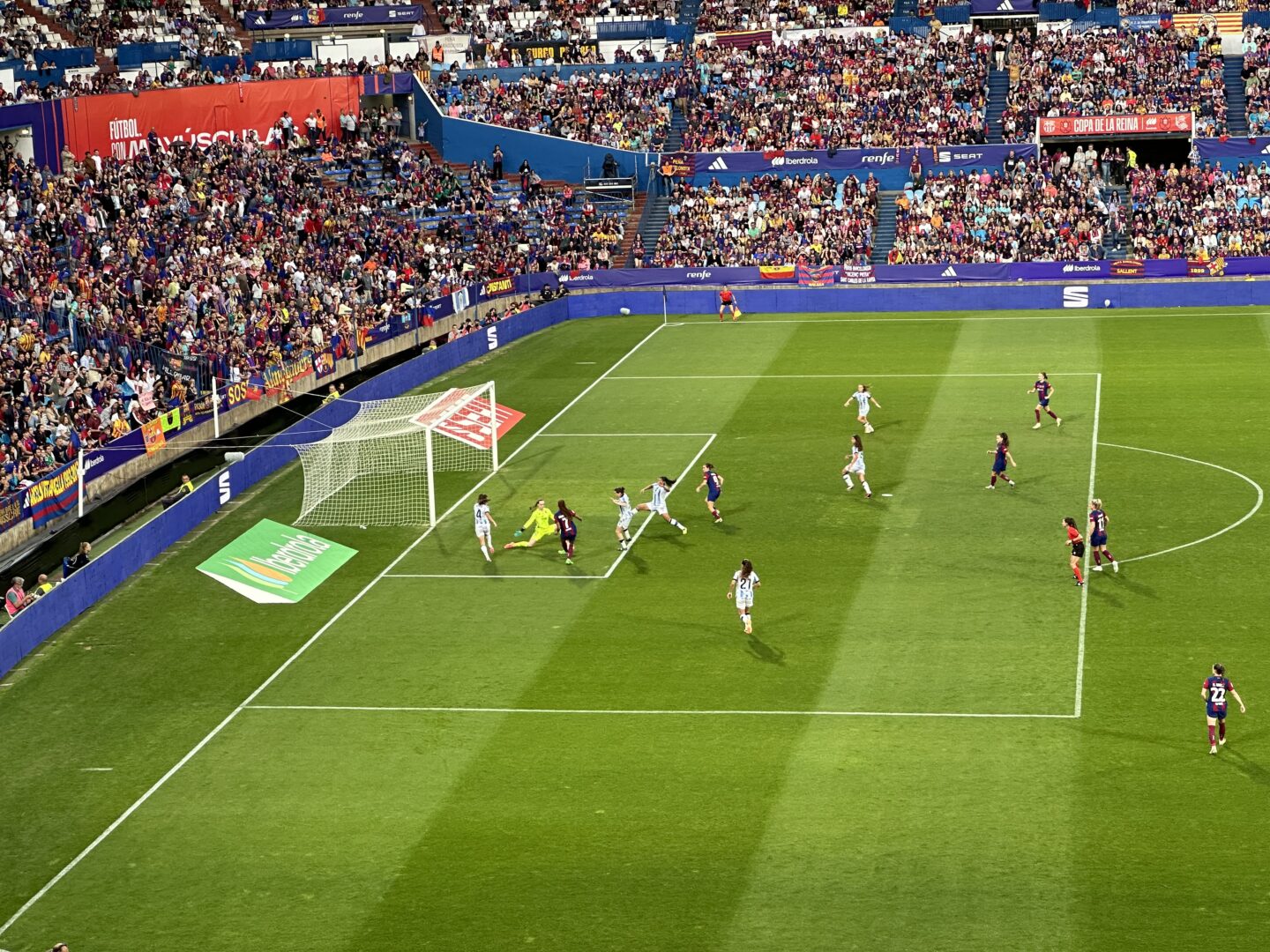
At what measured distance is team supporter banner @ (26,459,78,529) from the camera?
37906 millimetres

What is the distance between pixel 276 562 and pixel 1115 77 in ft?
184

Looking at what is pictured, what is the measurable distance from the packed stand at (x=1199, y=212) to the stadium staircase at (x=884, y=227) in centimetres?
1019

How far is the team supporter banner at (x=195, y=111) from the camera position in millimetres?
64500

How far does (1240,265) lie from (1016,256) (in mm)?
8818

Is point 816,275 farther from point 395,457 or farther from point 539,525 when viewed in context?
point 539,525

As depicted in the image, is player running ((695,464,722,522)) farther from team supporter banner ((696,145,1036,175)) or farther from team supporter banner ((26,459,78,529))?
team supporter banner ((696,145,1036,175))

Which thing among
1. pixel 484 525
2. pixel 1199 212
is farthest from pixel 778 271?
pixel 484 525

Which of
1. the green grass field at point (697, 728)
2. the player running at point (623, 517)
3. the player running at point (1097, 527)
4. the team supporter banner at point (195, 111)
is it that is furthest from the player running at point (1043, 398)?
the team supporter banner at point (195, 111)

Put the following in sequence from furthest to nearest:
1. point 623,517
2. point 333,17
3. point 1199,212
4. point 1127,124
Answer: point 333,17, point 1127,124, point 1199,212, point 623,517

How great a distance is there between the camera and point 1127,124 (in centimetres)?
7681

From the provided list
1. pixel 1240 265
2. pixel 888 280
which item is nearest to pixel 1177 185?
pixel 1240 265

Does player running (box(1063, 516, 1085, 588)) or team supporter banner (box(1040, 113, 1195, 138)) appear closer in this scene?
player running (box(1063, 516, 1085, 588))

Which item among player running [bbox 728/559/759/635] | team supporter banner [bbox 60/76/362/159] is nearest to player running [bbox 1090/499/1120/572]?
player running [bbox 728/559/759/635]

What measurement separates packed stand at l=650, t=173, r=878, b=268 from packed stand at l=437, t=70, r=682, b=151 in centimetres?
579
